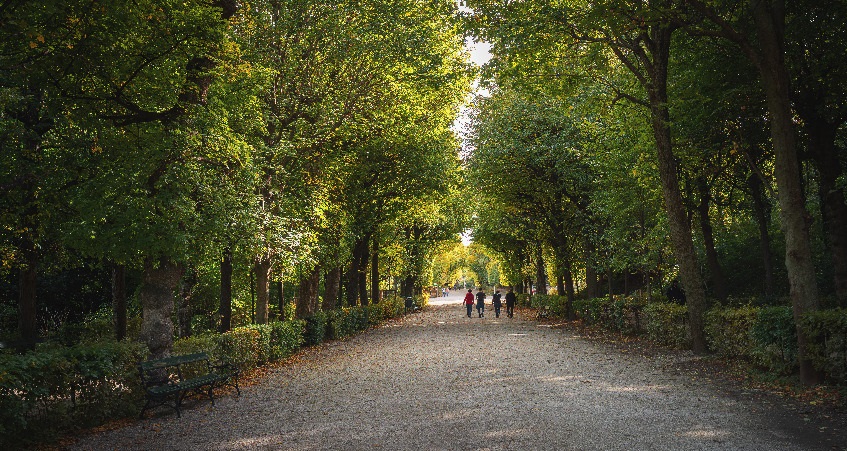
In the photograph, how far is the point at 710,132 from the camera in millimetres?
14703

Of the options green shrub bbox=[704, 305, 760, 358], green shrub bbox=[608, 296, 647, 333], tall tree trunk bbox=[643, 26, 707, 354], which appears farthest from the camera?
green shrub bbox=[608, 296, 647, 333]

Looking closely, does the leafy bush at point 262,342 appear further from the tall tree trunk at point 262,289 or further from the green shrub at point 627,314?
the green shrub at point 627,314

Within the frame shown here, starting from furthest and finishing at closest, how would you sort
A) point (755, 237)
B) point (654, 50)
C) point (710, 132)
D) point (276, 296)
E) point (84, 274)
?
1. point (276, 296)
2. point (84, 274)
3. point (755, 237)
4. point (710, 132)
5. point (654, 50)

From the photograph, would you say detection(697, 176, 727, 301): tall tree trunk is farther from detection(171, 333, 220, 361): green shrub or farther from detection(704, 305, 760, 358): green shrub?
detection(171, 333, 220, 361): green shrub

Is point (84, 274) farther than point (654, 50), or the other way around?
point (84, 274)

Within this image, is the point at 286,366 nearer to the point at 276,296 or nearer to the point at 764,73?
the point at 764,73

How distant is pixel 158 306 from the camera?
11.1 m

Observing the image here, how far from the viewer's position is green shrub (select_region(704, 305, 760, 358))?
11078mm

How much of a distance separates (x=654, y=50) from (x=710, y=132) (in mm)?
2707

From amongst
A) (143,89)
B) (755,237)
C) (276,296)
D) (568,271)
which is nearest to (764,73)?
(143,89)

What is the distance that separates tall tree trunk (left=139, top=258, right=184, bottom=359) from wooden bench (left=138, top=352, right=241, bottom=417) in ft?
1.71

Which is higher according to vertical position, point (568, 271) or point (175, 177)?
point (175, 177)

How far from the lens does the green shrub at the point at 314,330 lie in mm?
19234

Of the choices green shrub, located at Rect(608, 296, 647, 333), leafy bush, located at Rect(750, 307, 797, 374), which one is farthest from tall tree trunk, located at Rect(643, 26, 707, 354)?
green shrub, located at Rect(608, 296, 647, 333)
